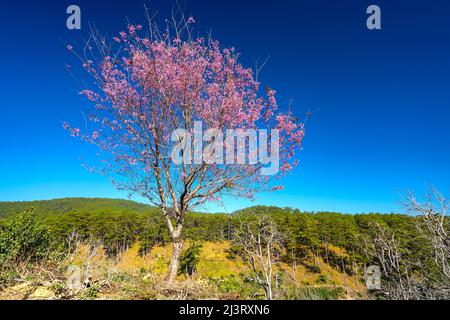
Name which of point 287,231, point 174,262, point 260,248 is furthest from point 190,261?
point 260,248

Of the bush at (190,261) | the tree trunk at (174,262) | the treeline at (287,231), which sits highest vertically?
the tree trunk at (174,262)

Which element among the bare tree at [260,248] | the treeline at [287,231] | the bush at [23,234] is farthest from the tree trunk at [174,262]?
the treeline at [287,231]

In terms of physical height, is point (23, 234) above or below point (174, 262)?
below

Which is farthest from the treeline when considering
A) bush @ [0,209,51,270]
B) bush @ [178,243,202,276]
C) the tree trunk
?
the tree trunk

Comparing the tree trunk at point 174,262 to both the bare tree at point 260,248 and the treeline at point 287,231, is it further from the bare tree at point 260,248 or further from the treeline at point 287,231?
the treeline at point 287,231

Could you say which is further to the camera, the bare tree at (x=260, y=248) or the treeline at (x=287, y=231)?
the treeline at (x=287, y=231)

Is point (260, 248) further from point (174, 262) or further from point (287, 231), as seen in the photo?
point (287, 231)

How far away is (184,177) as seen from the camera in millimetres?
6980

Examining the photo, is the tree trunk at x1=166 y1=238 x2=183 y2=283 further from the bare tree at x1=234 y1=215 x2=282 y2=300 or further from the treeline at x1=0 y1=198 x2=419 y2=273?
the treeline at x1=0 y1=198 x2=419 y2=273

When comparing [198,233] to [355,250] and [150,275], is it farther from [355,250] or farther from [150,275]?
[150,275]

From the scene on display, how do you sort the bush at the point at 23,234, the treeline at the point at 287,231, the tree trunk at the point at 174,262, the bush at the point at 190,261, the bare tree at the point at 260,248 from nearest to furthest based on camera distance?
the bare tree at the point at 260,248 → the tree trunk at the point at 174,262 → the bush at the point at 23,234 → the bush at the point at 190,261 → the treeline at the point at 287,231
